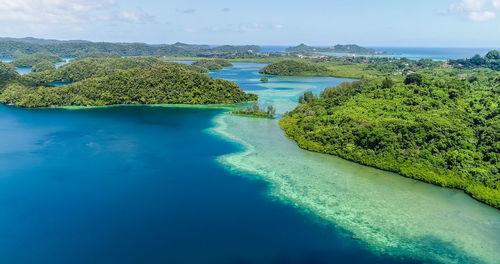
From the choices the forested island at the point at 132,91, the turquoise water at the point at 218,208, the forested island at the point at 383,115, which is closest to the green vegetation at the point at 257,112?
the forested island at the point at 383,115

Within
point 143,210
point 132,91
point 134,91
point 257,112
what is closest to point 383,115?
point 257,112

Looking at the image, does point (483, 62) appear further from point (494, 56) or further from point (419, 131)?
point (419, 131)

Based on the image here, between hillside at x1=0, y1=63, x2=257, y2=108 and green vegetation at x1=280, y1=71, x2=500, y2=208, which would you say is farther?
hillside at x1=0, y1=63, x2=257, y2=108

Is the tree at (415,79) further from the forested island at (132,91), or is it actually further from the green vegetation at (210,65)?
the green vegetation at (210,65)

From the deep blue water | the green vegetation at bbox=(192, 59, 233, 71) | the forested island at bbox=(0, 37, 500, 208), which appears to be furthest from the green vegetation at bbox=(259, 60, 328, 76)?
the deep blue water

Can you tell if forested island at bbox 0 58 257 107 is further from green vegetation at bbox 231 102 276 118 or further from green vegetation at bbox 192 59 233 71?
green vegetation at bbox 192 59 233 71

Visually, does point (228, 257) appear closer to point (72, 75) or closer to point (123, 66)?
point (72, 75)
